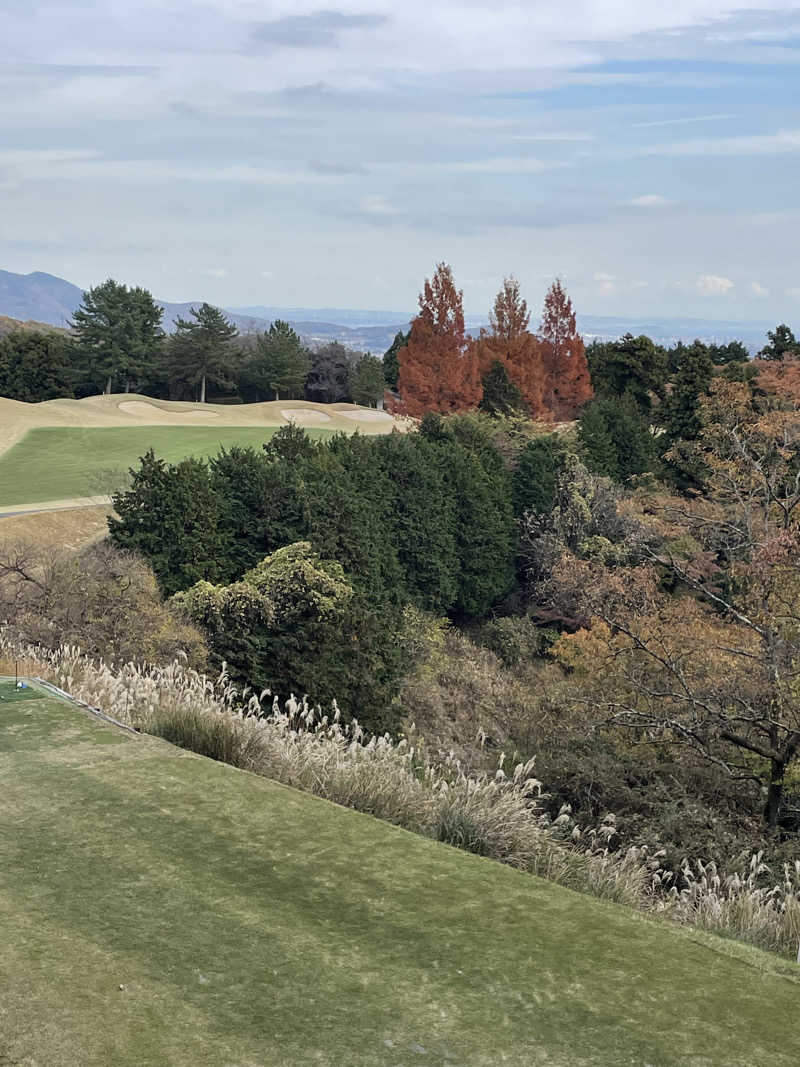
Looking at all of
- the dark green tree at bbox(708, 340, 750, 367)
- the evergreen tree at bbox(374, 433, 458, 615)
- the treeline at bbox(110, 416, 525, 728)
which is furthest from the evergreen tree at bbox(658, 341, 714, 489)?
the dark green tree at bbox(708, 340, 750, 367)

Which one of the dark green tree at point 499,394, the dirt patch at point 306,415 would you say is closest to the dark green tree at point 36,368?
the dirt patch at point 306,415

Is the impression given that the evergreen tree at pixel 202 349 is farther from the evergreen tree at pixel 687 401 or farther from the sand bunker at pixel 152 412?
the evergreen tree at pixel 687 401

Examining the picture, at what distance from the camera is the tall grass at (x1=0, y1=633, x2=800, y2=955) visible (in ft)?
17.7

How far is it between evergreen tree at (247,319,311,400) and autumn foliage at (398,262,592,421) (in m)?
12.2

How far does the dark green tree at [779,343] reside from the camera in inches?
2167

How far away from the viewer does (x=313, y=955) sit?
13.8 feet

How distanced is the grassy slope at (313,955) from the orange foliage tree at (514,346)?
49566 millimetres

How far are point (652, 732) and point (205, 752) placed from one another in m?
9.75

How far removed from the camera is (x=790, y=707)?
13.8 meters

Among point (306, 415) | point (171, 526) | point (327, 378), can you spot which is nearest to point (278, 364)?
point (327, 378)

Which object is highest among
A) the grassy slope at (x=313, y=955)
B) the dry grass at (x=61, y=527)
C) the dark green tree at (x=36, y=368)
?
the dark green tree at (x=36, y=368)

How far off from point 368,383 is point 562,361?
13956 mm

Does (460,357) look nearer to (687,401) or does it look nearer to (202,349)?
(687,401)

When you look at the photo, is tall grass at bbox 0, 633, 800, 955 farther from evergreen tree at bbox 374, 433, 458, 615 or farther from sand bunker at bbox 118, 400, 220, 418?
sand bunker at bbox 118, 400, 220, 418
